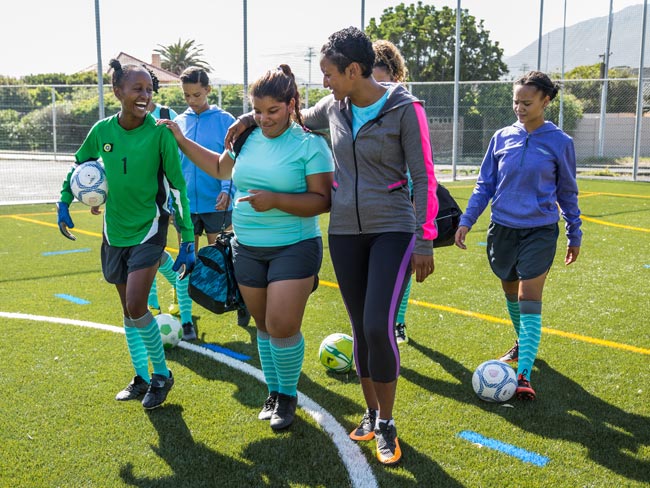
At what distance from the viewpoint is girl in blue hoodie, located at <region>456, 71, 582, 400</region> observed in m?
4.60

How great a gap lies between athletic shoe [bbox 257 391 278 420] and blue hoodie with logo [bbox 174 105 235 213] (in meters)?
2.22

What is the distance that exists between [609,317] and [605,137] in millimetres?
18495

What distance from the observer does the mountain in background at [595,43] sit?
30.9 metres

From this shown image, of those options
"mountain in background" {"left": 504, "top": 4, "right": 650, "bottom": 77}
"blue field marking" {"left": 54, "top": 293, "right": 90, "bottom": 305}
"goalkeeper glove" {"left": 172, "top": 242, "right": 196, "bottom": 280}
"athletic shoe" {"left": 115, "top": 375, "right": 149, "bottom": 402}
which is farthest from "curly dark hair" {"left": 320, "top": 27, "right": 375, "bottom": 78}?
"mountain in background" {"left": 504, "top": 4, "right": 650, "bottom": 77}

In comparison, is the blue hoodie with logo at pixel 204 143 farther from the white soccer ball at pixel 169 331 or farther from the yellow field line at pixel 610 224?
the yellow field line at pixel 610 224

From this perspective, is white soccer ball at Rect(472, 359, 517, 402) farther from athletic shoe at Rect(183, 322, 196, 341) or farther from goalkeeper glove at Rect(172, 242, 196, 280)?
athletic shoe at Rect(183, 322, 196, 341)

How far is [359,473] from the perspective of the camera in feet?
11.6

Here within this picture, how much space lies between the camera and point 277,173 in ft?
12.3

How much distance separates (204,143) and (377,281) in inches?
118

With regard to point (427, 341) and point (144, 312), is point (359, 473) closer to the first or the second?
point (144, 312)

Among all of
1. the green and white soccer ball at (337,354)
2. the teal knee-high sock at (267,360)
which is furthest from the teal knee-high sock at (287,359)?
the green and white soccer ball at (337,354)

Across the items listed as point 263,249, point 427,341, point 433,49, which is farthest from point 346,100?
point 433,49

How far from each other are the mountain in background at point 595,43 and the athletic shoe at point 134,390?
89.6ft

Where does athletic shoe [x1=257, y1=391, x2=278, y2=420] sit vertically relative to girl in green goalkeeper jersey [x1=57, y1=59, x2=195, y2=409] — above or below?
below
